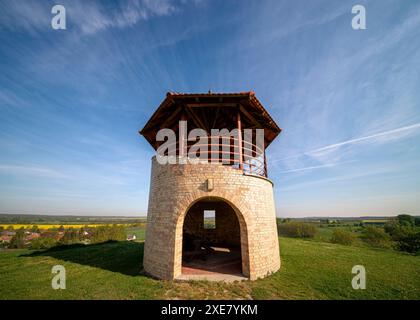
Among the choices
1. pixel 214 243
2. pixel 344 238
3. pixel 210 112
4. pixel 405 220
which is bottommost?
pixel 344 238

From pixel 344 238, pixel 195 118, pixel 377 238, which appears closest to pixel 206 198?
pixel 195 118

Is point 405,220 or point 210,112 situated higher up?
point 210,112

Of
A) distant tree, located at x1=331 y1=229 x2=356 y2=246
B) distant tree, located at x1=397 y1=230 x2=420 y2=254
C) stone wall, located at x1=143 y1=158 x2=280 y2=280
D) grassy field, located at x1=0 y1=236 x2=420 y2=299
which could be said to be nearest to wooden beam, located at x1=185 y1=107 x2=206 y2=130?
stone wall, located at x1=143 y1=158 x2=280 y2=280

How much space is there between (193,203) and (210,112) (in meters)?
5.25

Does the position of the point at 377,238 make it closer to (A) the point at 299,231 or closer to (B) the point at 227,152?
(A) the point at 299,231

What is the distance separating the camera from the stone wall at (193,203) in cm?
656

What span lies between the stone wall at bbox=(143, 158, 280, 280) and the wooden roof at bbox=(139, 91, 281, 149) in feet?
9.27

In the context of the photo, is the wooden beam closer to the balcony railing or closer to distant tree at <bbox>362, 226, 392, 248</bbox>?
the balcony railing

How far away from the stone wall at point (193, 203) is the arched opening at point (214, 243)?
37cm

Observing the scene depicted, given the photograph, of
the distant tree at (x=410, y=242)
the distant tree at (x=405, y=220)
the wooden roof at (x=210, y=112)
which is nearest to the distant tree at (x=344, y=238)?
the distant tree at (x=410, y=242)

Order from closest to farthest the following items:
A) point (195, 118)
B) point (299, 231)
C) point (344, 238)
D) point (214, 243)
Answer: point (195, 118), point (214, 243), point (344, 238), point (299, 231)

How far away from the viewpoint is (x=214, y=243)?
12469mm
